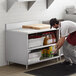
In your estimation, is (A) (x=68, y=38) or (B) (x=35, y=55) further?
(A) (x=68, y=38)

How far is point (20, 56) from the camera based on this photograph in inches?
185

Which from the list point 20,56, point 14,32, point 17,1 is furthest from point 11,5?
point 20,56

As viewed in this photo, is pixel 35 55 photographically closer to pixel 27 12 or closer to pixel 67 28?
pixel 67 28

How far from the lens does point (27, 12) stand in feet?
16.9

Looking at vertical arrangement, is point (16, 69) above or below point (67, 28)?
below

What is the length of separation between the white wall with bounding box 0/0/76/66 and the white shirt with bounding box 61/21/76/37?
792mm

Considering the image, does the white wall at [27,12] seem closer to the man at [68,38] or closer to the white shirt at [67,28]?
the man at [68,38]

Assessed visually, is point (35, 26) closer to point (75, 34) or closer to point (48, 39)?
point (48, 39)

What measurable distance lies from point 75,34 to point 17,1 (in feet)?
3.87

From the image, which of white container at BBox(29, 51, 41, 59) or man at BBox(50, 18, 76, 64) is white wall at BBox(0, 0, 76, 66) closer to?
white container at BBox(29, 51, 41, 59)

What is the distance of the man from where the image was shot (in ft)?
15.4

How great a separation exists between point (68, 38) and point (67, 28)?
280mm

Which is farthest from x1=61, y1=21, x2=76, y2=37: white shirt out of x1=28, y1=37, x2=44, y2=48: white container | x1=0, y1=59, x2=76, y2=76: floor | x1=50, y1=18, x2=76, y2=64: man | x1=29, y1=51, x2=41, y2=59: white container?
x1=0, y1=59, x2=76, y2=76: floor

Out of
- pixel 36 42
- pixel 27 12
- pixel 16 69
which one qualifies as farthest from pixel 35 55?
pixel 27 12
